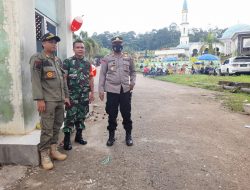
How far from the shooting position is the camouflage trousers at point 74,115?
14.2 feet

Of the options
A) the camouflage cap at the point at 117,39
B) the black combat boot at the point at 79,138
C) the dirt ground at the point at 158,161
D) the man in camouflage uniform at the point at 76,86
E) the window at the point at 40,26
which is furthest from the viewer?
the window at the point at 40,26

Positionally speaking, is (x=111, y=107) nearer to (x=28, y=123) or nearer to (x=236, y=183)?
(x=28, y=123)

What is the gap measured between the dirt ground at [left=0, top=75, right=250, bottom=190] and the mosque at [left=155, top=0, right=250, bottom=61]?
102ft

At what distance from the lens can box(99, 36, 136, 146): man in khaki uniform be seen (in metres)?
4.46

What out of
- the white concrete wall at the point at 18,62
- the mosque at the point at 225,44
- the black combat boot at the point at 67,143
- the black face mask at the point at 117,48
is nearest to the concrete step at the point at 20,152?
the white concrete wall at the point at 18,62

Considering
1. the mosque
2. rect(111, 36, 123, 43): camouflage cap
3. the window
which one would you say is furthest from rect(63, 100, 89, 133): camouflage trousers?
the mosque

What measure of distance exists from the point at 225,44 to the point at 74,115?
2205 inches

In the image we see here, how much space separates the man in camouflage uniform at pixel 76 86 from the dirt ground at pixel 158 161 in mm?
443

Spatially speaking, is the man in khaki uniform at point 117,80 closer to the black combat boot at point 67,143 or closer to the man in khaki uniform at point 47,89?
the black combat boot at point 67,143

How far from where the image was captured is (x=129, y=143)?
457 cm

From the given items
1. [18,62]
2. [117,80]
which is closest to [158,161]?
[117,80]

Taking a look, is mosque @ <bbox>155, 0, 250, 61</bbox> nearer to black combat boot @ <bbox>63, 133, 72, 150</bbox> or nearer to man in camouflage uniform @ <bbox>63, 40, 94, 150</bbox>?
man in camouflage uniform @ <bbox>63, 40, 94, 150</bbox>

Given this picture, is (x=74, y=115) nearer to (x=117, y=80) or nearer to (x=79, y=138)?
(x=79, y=138)

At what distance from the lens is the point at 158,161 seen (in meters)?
3.88
